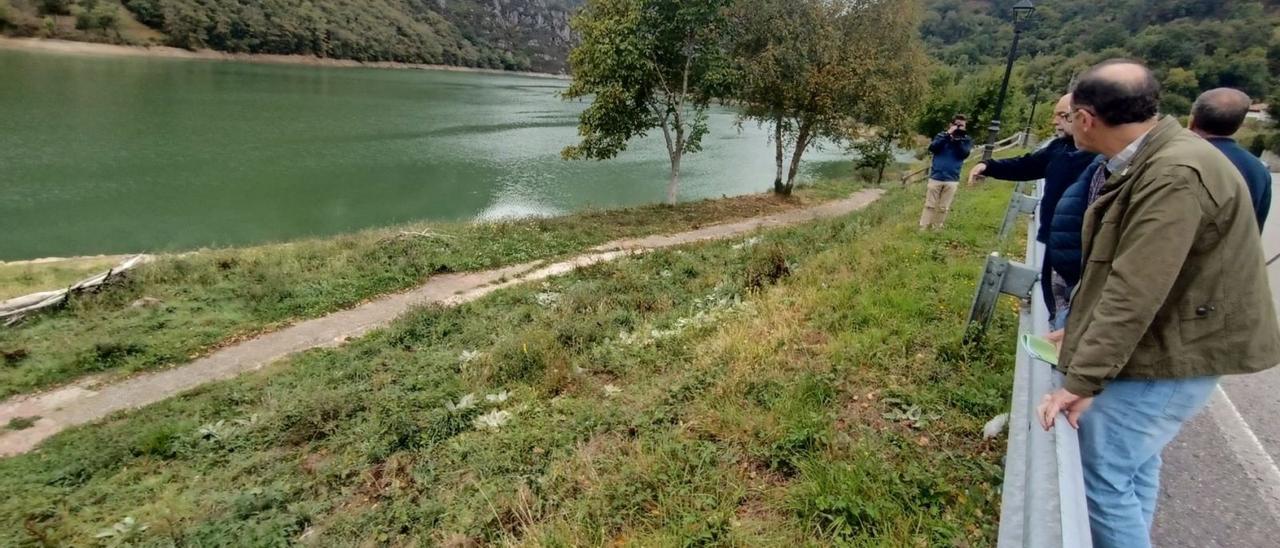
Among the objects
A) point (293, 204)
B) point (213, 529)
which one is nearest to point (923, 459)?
point (213, 529)

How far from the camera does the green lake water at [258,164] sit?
764 inches

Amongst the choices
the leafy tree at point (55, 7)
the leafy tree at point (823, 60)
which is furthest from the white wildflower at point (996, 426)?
the leafy tree at point (55, 7)

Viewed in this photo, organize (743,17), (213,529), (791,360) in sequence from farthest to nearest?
(743,17) → (791,360) → (213,529)

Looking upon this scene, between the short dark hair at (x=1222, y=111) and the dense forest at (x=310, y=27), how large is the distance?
82.8 ft

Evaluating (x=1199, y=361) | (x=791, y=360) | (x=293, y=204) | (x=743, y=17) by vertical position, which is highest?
(x=743, y=17)

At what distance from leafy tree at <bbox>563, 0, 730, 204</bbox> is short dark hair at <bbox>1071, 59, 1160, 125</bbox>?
1607 cm

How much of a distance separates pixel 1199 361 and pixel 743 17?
19365 millimetres

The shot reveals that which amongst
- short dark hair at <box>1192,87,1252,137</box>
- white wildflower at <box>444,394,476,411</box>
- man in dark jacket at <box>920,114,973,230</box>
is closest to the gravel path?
white wildflower at <box>444,394,476,411</box>

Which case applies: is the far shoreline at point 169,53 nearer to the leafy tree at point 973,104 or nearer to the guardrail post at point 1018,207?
the leafy tree at point 973,104

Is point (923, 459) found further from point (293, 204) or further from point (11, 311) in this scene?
point (293, 204)

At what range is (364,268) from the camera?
12383 mm

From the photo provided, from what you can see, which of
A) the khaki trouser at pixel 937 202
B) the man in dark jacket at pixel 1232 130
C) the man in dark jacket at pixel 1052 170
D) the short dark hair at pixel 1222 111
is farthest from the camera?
the khaki trouser at pixel 937 202

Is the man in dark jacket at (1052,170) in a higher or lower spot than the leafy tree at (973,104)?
lower

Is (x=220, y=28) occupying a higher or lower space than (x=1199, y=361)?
higher
